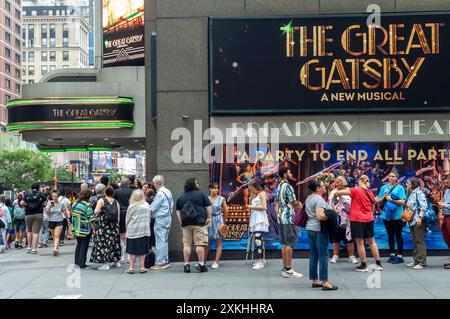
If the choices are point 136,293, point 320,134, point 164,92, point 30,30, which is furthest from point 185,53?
point 30,30

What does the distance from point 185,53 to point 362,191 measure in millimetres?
4747

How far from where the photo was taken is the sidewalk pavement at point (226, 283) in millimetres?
8906

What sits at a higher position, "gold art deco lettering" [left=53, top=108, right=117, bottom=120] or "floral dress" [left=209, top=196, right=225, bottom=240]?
"gold art deco lettering" [left=53, top=108, right=117, bottom=120]

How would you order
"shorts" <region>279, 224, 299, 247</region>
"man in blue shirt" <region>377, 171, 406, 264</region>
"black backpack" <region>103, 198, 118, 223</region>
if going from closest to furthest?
"shorts" <region>279, 224, 299, 247</region> → "man in blue shirt" <region>377, 171, 406, 264</region> → "black backpack" <region>103, 198, 118, 223</region>

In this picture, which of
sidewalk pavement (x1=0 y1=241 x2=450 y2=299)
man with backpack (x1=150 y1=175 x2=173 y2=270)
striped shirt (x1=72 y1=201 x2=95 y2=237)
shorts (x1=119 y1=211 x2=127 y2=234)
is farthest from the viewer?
shorts (x1=119 y1=211 x2=127 y2=234)

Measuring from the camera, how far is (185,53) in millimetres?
12555

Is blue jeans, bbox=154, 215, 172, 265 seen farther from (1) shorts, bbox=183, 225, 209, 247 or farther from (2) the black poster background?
(2) the black poster background

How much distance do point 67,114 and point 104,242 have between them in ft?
26.3

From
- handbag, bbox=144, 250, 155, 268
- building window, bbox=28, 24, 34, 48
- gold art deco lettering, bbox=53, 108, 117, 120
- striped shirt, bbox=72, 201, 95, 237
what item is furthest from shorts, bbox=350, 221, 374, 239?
building window, bbox=28, 24, 34, 48

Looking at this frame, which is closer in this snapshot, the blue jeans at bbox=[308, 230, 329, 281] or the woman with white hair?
the blue jeans at bbox=[308, 230, 329, 281]

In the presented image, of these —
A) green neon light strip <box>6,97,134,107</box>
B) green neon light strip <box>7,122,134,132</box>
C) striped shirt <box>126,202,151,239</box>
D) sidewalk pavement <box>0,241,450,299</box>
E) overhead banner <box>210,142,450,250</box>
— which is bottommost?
sidewalk pavement <box>0,241,450,299</box>

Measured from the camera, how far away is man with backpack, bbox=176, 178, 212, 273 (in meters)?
11.0

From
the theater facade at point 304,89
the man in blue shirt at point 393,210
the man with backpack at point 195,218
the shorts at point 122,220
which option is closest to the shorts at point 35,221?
the shorts at point 122,220

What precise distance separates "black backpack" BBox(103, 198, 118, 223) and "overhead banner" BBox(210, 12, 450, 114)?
9.20 ft
